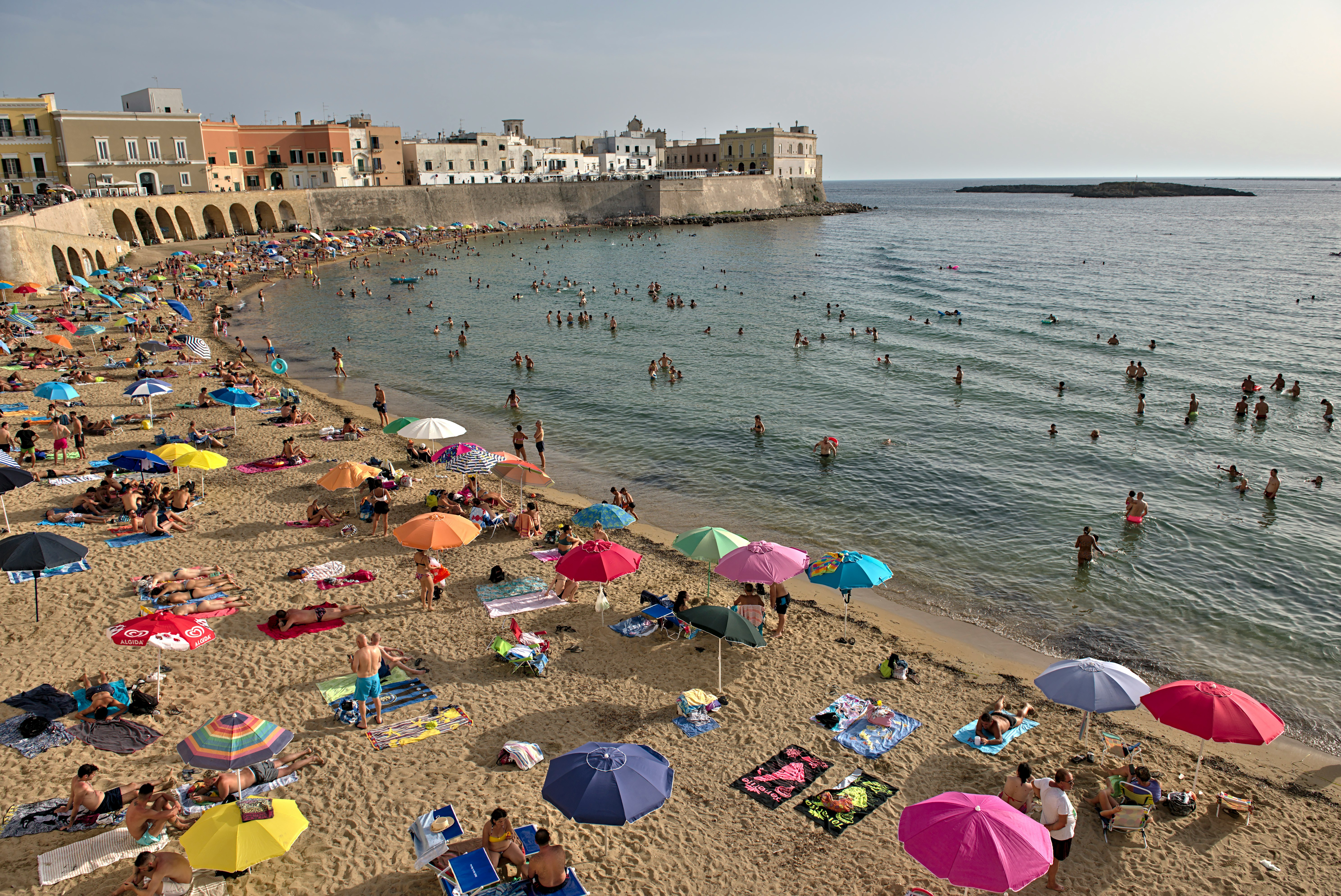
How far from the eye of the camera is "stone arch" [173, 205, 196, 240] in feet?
194

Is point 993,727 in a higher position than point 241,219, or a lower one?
lower

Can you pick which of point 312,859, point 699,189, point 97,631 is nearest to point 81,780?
point 312,859

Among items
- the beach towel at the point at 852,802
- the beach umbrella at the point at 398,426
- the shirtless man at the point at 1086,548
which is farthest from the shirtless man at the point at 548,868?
the shirtless man at the point at 1086,548

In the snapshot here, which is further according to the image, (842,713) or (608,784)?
(842,713)

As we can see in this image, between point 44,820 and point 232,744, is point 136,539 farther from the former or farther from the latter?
point 232,744

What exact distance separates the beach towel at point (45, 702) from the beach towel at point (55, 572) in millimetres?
2882

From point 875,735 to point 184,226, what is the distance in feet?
222

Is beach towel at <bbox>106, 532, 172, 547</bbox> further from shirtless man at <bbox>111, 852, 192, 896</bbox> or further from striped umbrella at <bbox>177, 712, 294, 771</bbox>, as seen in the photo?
shirtless man at <bbox>111, 852, 192, 896</bbox>

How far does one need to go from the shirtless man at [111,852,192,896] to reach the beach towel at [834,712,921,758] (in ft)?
22.0

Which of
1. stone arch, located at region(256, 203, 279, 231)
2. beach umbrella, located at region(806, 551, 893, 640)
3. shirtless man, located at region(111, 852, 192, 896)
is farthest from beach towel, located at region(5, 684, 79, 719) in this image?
stone arch, located at region(256, 203, 279, 231)

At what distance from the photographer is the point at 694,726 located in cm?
964

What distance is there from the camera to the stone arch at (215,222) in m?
62.8

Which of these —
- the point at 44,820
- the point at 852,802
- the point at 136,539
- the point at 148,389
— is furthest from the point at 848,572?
the point at 148,389

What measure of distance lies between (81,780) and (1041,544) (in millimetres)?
15966
